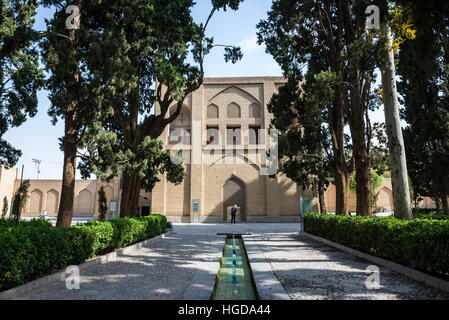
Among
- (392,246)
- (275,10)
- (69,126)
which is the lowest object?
(392,246)

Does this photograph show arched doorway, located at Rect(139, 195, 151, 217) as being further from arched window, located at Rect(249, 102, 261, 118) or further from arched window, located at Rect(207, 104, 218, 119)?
arched window, located at Rect(249, 102, 261, 118)

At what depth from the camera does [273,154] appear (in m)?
16.3

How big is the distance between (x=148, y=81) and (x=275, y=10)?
585cm

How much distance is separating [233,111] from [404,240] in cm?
2172

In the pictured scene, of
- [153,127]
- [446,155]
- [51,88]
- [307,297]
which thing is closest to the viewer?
[307,297]

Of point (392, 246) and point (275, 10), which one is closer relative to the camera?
point (392, 246)

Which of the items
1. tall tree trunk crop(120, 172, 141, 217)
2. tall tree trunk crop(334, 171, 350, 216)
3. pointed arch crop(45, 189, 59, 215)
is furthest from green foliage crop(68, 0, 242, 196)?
pointed arch crop(45, 189, 59, 215)

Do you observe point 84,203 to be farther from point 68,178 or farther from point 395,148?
point 395,148

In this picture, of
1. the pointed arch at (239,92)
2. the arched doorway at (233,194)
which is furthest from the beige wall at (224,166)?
the arched doorway at (233,194)

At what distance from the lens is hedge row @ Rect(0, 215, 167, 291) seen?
414 centimetres

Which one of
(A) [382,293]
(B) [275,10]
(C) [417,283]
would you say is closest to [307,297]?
(A) [382,293]

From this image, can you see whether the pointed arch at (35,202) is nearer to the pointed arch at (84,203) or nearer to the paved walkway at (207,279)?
the pointed arch at (84,203)

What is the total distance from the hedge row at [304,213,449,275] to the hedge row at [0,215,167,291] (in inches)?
236

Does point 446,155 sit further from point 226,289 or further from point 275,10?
point 226,289
